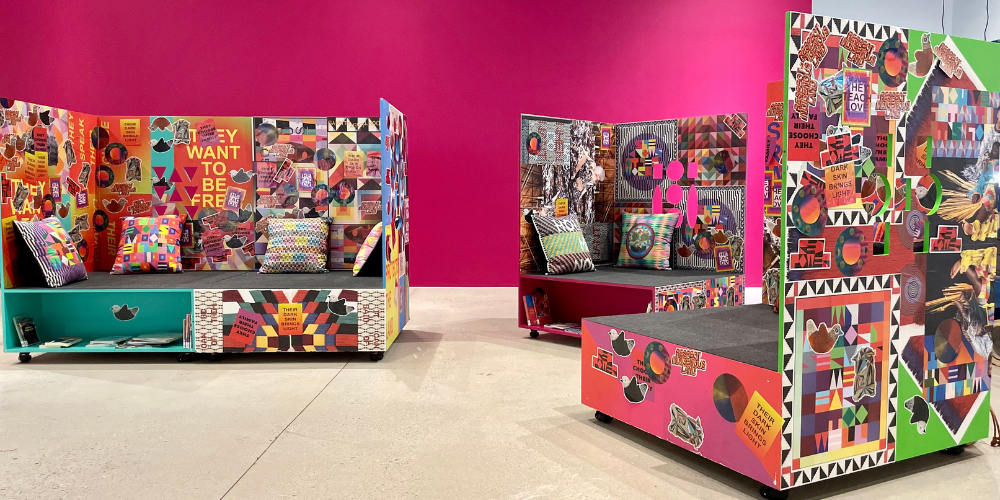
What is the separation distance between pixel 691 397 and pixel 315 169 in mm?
3387

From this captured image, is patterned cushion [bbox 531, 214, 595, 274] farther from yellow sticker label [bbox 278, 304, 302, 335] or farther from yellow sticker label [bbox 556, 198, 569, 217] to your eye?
yellow sticker label [bbox 278, 304, 302, 335]

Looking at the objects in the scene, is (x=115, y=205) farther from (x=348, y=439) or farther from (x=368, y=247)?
(x=348, y=439)

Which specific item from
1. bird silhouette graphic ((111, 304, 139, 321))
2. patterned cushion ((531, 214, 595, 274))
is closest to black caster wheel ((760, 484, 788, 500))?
patterned cushion ((531, 214, 595, 274))

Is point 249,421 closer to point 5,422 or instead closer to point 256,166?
→ point 5,422

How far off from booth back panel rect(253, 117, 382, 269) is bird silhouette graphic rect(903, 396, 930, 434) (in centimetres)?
360

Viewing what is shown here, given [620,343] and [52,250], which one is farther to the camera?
[52,250]

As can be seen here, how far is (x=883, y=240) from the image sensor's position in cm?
233

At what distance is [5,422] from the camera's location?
3.16 m

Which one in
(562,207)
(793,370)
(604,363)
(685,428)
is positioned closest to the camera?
(793,370)

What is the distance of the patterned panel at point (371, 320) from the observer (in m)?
4.22

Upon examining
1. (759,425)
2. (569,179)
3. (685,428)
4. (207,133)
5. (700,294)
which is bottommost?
(685,428)

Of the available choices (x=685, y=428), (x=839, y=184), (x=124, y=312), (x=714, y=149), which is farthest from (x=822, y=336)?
(x=124, y=312)

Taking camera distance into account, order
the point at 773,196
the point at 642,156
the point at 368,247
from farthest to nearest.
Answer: the point at 642,156, the point at 368,247, the point at 773,196

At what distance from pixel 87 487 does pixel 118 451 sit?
36 centimetres
